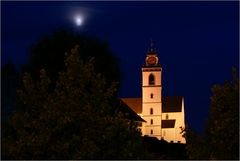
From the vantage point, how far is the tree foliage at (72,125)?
12547 millimetres

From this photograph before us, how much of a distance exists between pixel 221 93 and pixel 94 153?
9.96 ft

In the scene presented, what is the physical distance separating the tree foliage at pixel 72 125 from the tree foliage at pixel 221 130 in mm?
1362

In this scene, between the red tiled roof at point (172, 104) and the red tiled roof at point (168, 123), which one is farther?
the red tiled roof at point (172, 104)

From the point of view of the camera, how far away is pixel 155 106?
121750 millimetres

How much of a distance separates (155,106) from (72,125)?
359 feet

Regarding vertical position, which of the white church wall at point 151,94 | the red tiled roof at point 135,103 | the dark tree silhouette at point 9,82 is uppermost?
the white church wall at point 151,94

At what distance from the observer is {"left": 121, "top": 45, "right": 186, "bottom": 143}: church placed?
120 m

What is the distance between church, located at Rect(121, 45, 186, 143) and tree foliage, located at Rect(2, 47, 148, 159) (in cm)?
10479

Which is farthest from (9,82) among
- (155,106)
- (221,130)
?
(155,106)

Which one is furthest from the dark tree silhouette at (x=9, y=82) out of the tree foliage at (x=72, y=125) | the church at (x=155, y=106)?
the church at (x=155, y=106)

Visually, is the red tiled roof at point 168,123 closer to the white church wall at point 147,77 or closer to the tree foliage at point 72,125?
the white church wall at point 147,77

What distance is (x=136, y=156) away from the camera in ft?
42.1

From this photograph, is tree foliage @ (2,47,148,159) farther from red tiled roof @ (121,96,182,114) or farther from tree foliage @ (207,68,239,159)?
red tiled roof @ (121,96,182,114)

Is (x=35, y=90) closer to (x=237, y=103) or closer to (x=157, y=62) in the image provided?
(x=237, y=103)
